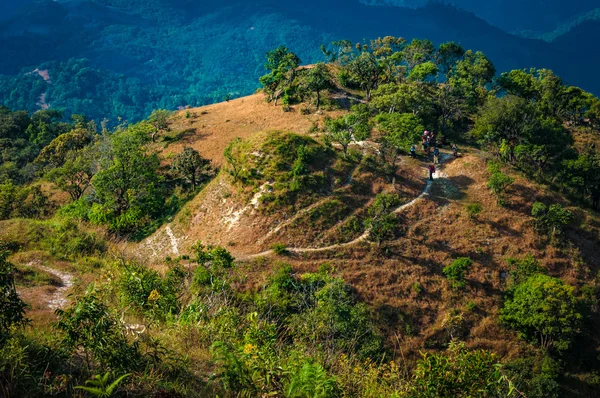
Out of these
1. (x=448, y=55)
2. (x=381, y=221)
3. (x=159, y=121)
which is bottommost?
(x=381, y=221)

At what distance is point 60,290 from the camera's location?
16156 millimetres

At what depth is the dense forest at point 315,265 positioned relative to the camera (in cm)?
725

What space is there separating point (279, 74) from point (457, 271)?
36661 millimetres

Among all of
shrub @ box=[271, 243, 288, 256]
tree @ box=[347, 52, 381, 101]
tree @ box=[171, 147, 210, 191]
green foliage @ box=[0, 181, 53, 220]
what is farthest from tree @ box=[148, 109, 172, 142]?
shrub @ box=[271, 243, 288, 256]

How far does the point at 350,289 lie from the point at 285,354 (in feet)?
62.0

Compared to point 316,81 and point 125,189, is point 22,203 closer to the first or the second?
point 125,189

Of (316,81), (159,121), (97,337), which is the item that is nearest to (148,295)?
(97,337)

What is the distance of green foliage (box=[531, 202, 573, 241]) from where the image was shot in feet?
109

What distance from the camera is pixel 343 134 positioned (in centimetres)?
3738

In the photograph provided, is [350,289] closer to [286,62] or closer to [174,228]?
[174,228]

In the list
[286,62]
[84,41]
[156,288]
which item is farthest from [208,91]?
[156,288]

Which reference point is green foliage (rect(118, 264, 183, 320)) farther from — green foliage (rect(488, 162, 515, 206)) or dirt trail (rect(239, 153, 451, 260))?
green foliage (rect(488, 162, 515, 206))

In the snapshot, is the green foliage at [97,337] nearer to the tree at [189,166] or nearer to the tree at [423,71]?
the tree at [189,166]

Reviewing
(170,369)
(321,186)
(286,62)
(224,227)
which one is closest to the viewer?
(170,369)
